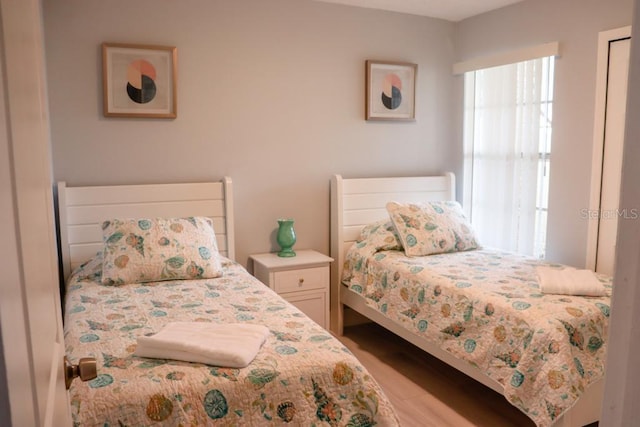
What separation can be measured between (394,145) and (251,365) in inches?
106

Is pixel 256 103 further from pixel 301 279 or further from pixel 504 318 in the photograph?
pixel 504 318

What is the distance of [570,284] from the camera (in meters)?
2.61

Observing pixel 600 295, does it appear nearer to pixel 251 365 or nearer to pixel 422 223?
pixel 422 223

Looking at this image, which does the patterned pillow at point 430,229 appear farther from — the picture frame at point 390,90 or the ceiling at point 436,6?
the ceiling at point 436,6

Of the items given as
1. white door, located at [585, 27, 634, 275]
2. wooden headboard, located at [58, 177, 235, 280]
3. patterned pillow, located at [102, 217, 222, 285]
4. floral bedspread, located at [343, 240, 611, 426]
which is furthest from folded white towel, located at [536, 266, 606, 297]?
wooden headboard, located at [58, 177, 235, 280]

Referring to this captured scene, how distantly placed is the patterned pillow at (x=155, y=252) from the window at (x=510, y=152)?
7.17ft

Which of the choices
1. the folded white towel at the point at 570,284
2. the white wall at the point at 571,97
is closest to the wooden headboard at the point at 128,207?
the folded white towel at the point at 570,284

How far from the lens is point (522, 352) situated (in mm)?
2367

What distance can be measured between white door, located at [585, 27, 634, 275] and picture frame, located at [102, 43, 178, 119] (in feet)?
8.72

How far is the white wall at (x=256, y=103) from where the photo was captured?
3.20m

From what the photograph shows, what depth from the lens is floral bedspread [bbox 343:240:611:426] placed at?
2240 mm

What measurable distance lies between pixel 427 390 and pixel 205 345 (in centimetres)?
168

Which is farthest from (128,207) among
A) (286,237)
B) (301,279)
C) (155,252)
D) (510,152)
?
(510,152)

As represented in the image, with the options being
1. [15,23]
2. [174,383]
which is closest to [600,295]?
[174,383]
